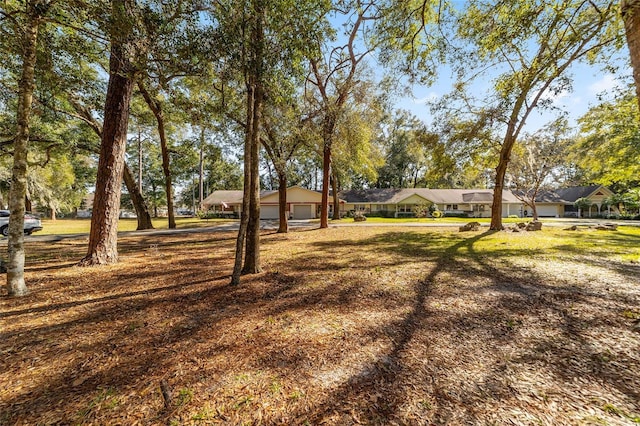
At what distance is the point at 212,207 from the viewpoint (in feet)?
129

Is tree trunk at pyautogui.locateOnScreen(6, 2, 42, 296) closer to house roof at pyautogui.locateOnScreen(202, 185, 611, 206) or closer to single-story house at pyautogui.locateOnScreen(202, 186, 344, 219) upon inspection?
single-story house at pyautogui.locateOnScreen(202, 186, 344, 219)

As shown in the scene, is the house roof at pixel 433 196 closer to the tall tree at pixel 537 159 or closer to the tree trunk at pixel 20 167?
the tall tree at pixel 537 159

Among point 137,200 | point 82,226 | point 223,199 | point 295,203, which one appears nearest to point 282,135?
point 137,200

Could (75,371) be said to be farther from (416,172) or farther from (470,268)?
(416,172)

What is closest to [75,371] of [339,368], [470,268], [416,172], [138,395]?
[138,395]

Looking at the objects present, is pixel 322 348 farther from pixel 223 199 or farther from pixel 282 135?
pixel 223 199

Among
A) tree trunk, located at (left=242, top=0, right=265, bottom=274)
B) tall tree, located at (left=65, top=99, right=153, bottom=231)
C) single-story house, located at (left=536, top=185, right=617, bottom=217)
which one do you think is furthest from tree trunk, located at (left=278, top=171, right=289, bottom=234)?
single-story house, located at (left=536, top=185, right=617, bottom=217)

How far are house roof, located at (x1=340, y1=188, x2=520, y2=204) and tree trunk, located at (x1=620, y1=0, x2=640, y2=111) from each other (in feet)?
109

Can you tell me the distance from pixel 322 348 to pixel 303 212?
3174 cm

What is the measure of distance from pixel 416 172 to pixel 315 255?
136ft

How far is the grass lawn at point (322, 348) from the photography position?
2.19 metres

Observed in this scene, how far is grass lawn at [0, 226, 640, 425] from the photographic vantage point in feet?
7.18

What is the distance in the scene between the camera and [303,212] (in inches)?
1368

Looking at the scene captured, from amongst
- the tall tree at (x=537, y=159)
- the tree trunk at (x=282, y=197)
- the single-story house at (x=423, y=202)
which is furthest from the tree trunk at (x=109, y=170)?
the single-story house at (x=423, y=202)
